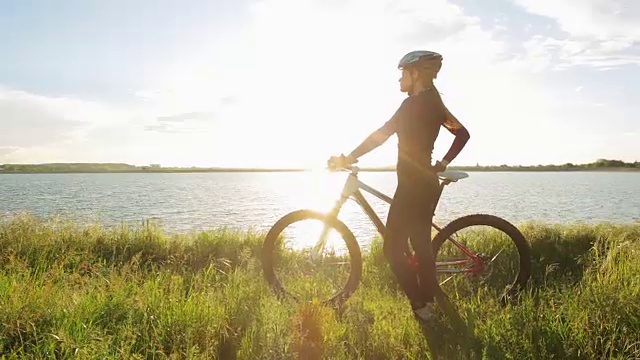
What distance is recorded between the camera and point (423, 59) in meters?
4.92

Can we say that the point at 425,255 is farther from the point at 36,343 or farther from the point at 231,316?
the point at 36,343

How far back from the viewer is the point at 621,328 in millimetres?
4383

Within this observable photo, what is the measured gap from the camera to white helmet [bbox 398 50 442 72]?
4.92 m

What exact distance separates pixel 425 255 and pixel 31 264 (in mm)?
7002

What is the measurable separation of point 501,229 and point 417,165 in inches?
62.9

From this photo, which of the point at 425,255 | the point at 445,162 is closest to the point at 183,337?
the point at 425,255

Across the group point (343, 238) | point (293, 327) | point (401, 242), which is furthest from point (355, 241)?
point (293, 327)

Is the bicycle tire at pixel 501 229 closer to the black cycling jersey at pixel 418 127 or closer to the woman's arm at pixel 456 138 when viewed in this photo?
the woman's arm at pixel 456 138

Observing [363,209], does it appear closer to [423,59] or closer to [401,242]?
[401,242]

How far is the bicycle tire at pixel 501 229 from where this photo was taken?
5770 mm

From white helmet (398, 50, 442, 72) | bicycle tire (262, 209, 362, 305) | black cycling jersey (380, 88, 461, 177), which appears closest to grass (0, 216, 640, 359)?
bicycle tire (262, 209, 362, 305)

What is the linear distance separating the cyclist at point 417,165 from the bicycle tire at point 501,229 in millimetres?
588

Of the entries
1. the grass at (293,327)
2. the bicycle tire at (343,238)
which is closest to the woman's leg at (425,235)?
the grass at (293,327)

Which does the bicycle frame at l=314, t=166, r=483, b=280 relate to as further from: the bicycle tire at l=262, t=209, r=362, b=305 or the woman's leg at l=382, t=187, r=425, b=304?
the woman's leg at l=382, t=187, r=425, b=304
